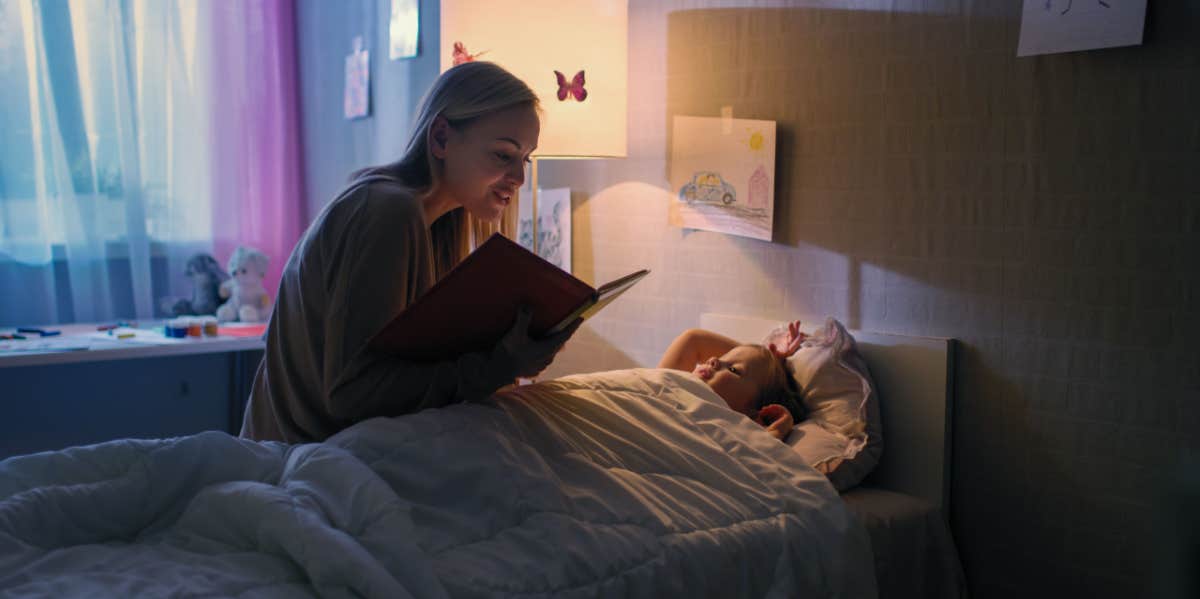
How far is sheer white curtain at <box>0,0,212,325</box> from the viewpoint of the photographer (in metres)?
3.18

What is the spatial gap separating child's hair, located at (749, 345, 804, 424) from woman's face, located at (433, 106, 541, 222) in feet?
2.16

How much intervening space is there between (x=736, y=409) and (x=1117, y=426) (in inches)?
26.4

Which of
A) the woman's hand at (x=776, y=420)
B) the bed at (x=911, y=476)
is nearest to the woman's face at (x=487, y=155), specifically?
the woman's hand at (x=776, y=420)

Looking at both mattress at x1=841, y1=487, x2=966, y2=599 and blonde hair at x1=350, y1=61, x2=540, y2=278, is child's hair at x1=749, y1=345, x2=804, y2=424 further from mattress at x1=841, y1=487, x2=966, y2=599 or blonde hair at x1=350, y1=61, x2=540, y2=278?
blonde hair at x1=350, y1=61, x2=540, y2=278

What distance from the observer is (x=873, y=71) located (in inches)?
79.1

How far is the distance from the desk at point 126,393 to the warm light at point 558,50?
1.17m

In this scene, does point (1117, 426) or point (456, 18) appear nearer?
point (1117, 426)

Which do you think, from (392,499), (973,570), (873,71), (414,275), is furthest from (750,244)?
(392,499)

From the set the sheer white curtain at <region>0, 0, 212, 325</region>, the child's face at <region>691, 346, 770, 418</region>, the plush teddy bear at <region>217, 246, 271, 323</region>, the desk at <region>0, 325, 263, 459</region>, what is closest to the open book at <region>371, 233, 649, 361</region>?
the child's face at <region>691, 346, 770, 418</region>

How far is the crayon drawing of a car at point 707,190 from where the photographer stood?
2.30 metres

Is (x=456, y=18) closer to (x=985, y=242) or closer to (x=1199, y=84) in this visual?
(x=985, y=242)

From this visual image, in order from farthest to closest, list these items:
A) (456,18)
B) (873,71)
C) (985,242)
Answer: (456,18), (873,71), (985,242)

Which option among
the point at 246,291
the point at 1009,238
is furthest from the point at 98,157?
the point at 1009,238

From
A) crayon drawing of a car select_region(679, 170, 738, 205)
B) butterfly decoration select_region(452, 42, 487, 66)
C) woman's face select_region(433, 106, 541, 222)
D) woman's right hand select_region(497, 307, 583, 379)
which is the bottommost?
woman's right hand select_region(497, 307, 583, 379)
